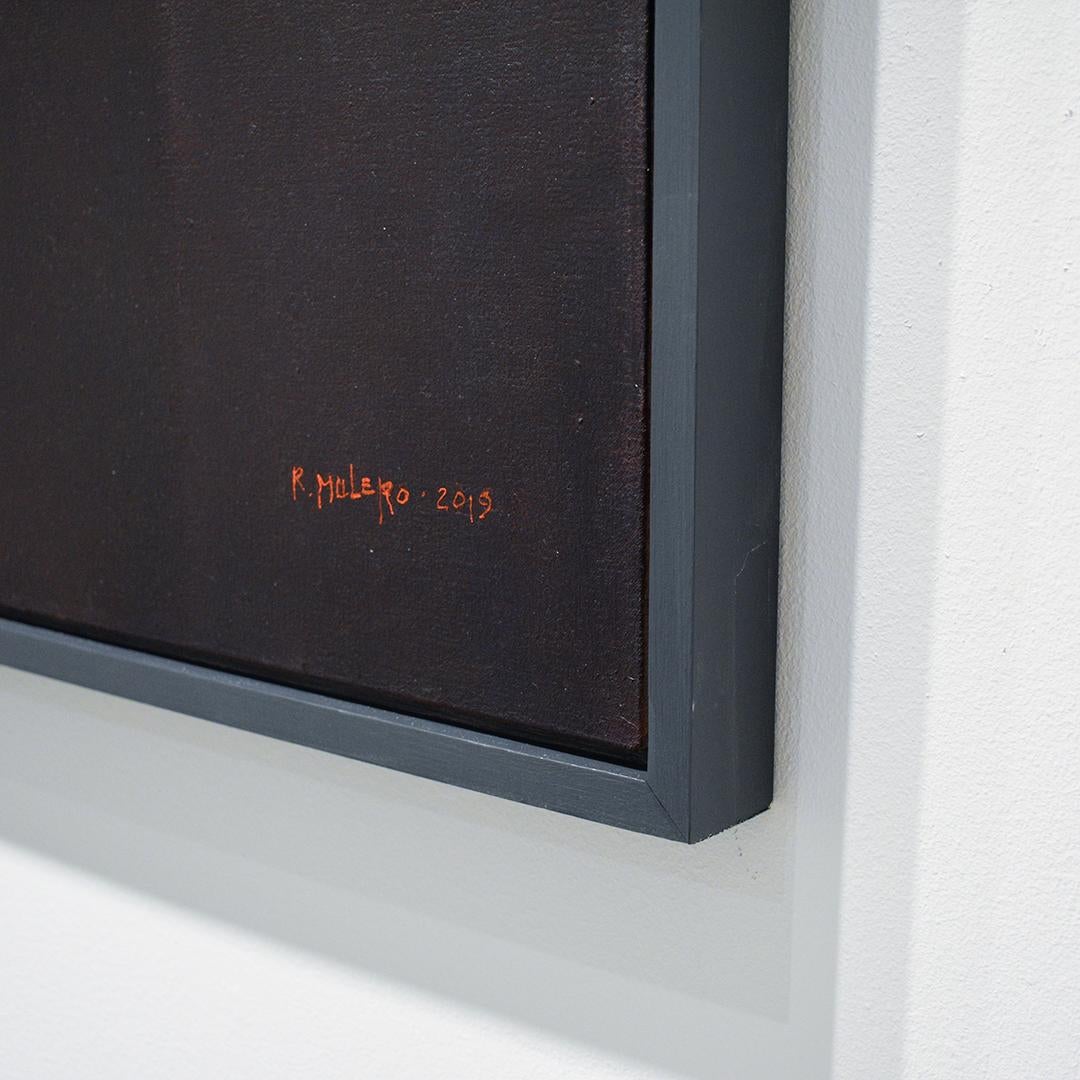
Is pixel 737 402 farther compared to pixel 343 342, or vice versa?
pixel 343 342

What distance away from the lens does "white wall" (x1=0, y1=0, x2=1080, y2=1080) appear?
52cm

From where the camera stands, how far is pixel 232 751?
2.71 feet

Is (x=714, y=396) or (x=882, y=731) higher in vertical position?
(x=714, y=396)

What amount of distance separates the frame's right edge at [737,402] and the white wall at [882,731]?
12 millimetres

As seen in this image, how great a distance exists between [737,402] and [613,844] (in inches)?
9.3

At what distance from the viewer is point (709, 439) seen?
0.55 m

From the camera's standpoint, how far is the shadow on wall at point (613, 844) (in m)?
0.56

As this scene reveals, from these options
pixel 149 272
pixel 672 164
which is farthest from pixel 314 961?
pixel 672 164

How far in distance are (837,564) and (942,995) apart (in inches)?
7.3
